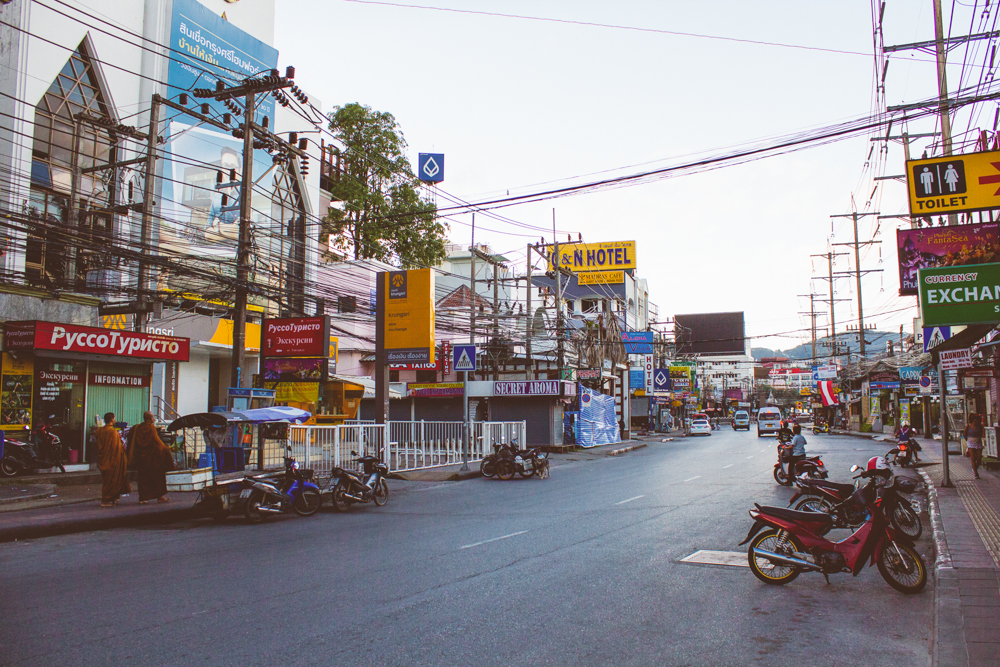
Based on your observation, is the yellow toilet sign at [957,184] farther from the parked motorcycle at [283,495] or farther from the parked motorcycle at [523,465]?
the parked motorcycle at [283,495]

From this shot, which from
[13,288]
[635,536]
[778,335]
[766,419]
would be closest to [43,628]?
[635,536]

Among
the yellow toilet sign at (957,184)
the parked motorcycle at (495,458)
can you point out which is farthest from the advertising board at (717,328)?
the yellow toilet sign at (957,184)

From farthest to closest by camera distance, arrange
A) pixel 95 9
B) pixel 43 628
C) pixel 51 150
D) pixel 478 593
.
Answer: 1. pixel 95 9
2. pixel 51 150
3. pixel 478 593
4. pixel 43 628

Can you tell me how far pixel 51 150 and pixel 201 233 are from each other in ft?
22.8

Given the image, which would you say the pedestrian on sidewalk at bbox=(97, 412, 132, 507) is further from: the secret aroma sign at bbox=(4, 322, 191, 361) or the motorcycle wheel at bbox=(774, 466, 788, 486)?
the motorcycle wheel at bbox=(774, 466, 788, 486)

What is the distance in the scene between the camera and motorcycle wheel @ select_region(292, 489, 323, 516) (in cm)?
1341

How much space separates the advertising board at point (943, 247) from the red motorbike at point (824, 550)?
11.0 meters

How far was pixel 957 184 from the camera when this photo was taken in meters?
16.1

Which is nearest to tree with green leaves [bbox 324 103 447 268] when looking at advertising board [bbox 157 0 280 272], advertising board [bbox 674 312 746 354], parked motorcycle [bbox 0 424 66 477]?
advertising board [bbox 157 0 280 272]

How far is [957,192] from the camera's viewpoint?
16047 mm

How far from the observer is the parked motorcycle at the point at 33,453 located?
16.2 m

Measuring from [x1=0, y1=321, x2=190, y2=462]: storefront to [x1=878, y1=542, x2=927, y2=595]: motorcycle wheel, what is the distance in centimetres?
1706

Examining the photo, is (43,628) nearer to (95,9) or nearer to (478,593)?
(478,593)

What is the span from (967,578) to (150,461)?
1363cm
